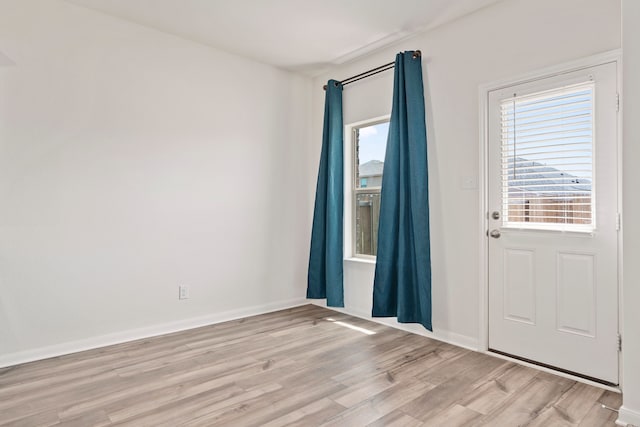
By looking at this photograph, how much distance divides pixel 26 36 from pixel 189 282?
2.31 metres

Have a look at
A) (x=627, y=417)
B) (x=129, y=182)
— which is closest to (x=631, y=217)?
(x=627, y=417)

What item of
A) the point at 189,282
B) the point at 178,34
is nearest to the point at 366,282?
the point at 189,282

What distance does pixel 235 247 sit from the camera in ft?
13.2

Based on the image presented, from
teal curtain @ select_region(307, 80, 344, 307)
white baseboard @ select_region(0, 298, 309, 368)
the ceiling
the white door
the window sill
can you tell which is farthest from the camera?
teal curtain @ select_region(307, 80, 344, 307)

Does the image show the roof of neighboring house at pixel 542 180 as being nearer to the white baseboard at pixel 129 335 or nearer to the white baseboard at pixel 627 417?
the white baseboard at pixel 627 417

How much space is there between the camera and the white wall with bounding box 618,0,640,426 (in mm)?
1994

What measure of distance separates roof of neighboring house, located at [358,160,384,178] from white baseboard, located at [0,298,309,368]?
1.69m

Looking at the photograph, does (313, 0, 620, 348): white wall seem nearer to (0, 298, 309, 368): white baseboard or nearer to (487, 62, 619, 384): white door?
(487, 62, 619, 384): white door

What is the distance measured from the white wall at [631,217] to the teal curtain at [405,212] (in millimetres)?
1427

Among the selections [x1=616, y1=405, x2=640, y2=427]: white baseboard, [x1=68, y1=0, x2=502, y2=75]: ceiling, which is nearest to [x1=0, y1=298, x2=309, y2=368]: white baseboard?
[x1=68, y1=0, x2=502, y2=75]: ceiling

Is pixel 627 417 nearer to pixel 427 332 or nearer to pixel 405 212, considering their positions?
pixel 427 332

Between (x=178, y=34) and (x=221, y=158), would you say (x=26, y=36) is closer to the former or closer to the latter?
(x=178, y=34)

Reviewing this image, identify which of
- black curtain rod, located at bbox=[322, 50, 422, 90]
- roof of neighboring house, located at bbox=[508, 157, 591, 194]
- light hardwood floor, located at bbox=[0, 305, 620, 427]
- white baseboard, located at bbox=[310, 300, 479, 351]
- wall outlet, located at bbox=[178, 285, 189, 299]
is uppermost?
black curtain rod, located at bbox=[322, 50, 422, 90]

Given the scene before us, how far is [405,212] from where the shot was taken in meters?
3.44
